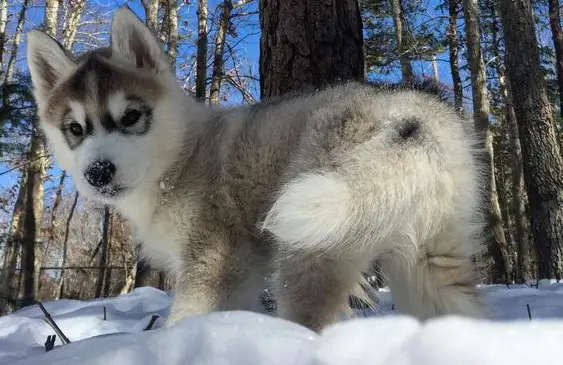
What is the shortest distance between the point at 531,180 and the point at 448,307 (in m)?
6.61

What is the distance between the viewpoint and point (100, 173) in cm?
270

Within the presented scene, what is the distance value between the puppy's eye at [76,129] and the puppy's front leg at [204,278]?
3.02ft

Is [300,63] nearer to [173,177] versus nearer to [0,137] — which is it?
[173,177]

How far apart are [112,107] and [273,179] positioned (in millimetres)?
990

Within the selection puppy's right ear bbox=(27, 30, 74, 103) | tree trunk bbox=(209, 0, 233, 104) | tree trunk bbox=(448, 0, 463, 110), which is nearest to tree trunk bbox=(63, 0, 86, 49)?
tree trunk bbox=(209, 0, 233, 104)

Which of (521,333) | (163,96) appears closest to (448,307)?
(521,333)

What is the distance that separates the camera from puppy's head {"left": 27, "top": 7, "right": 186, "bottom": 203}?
2.80 metres

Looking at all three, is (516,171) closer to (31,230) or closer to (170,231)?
(31,230)

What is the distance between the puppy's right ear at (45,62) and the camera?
3.28 metres

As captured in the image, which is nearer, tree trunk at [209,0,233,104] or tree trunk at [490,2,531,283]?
tree trunk at [209,0,233,104]

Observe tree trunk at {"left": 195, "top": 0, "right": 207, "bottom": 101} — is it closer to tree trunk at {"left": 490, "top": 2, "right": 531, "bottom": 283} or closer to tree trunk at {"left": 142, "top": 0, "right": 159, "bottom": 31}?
tree trunk at {"left": 142, "top": 0, "right": 159, "bottom": 31}

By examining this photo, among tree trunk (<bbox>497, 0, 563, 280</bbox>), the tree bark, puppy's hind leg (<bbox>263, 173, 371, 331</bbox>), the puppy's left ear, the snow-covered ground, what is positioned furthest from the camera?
the tree bark

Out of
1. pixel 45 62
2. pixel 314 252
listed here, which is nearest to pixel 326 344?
pixel 314 252

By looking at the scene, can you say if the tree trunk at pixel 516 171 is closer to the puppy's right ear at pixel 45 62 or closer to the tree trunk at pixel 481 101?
the tree trunk at pixel 481 101
